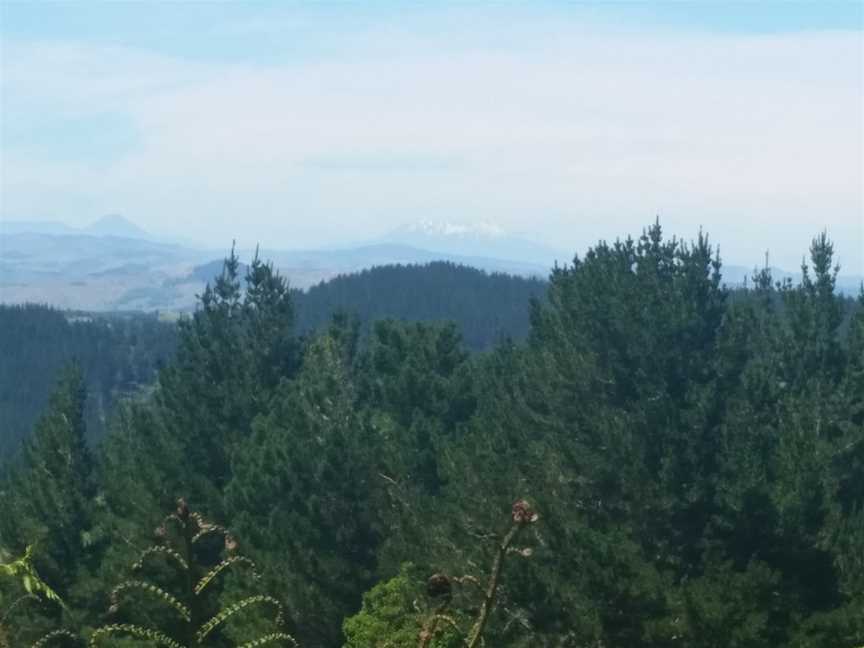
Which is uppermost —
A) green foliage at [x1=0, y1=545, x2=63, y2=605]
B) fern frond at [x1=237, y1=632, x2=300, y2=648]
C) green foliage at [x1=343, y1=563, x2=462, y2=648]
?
green foliage at [x1=0, y1=545, x2=63, y2=605]

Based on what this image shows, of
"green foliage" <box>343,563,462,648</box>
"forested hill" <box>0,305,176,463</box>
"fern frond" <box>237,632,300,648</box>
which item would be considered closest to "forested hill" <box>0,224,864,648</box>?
"green foliage" <box>343,563,462,648</box>

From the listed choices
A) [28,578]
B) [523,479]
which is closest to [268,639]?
[28,578]

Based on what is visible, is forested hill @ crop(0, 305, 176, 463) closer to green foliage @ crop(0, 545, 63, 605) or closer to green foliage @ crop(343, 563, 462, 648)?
green foliage @ crop(343, 563, 462, 648)

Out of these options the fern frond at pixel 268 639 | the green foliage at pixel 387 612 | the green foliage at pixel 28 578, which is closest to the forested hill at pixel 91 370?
the green foliage at pixel 387 612

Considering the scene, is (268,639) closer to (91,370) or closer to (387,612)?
(387,612)

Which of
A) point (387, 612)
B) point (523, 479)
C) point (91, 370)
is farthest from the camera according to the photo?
point (91, 370)

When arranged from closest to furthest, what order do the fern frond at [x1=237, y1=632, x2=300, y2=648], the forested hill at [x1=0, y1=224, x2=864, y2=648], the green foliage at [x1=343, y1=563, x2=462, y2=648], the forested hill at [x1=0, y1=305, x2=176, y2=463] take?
the fern frond at [x1=237, y1=632, x2=300, y2=648], the green foliage at [x1=343, y1=563, x2=462, y2=648], the forested hill at [x1=0, y1=224, x2=864, y2=648], the forested hill at [x1=0, y1=305, x2=176, y2=463]

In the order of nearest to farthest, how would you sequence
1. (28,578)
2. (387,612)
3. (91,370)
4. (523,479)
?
(28,578) → (387,612) → (523,479) → (91,370)

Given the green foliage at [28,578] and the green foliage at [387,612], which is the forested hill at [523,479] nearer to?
the green foliage at [387,612]

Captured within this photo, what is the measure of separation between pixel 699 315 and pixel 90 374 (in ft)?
510

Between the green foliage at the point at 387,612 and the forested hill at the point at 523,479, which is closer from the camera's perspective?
the green foliage at the point at 387,612

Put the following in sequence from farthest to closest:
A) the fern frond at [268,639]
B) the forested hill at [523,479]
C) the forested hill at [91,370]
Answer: the forested hill at [91,370], the forested hill at [523,479], the fern frond at [268,639]

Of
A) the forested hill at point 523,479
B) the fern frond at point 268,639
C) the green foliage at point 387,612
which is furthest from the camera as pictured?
the forested hill at point 523,479

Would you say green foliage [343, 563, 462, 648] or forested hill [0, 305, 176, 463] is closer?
green foliage [343, 563, 462, 648]
